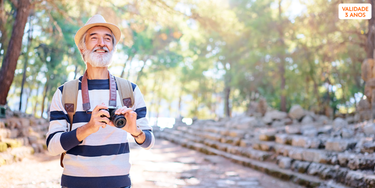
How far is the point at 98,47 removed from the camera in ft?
6.25

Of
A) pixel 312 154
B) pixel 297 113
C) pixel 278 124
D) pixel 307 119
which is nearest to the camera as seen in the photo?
pixel 312 154

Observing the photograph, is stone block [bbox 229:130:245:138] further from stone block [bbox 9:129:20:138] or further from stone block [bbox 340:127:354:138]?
stone block [bbox 9:129:20:138]

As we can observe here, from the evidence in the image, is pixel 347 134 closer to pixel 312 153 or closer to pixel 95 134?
pixel 312 153

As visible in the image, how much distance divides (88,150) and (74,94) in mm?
350

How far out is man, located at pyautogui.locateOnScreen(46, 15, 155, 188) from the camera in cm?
160

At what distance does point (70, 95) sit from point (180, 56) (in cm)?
2145

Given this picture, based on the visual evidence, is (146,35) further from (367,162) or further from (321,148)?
(367,162)

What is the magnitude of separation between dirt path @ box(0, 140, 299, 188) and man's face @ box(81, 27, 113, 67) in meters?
2.99

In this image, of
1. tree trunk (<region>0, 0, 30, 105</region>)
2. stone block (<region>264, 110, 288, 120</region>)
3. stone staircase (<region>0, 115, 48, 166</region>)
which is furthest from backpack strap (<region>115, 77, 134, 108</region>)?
stone block (<region>264, 110, 288, 120</region>)

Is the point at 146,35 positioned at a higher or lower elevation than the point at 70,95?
higher

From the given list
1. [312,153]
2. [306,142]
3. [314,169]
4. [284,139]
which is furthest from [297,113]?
[314,169]

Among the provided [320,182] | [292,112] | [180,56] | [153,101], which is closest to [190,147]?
[292,112]

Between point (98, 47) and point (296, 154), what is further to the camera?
point (296, 154)

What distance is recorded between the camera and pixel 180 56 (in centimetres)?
2300
